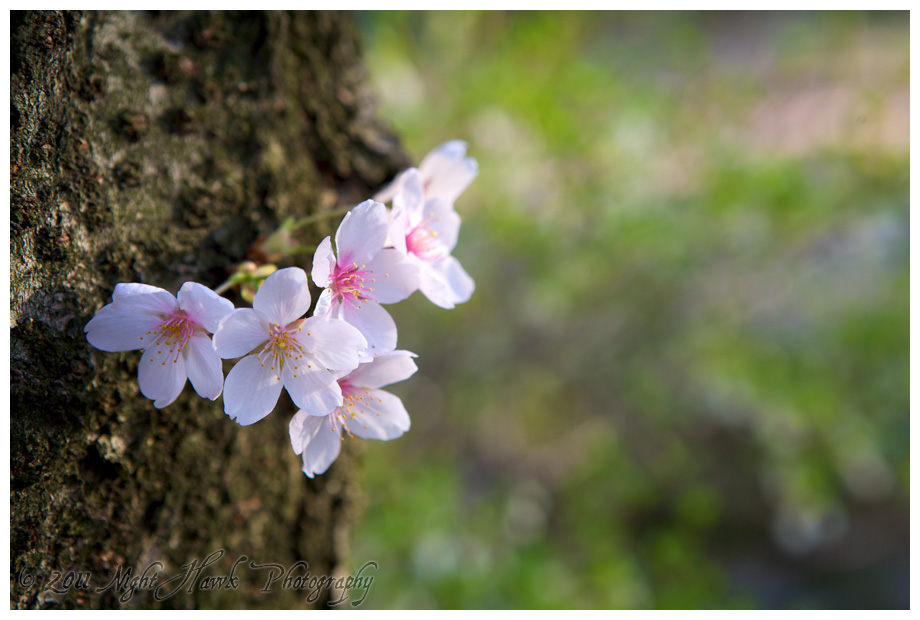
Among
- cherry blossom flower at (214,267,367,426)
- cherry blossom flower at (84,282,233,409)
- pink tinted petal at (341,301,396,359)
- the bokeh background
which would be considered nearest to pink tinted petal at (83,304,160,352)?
cherry blossom flower at (84,282,233,409)

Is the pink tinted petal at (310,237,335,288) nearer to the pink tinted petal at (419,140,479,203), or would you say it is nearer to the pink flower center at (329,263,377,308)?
the pink flower center at (329,263,377,308)

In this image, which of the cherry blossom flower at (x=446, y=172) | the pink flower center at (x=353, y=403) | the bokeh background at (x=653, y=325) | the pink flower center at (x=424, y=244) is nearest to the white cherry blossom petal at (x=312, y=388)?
the pink flower center at (x=353, y=403)

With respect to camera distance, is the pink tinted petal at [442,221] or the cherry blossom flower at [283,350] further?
the pink tinted petal at [442,221]

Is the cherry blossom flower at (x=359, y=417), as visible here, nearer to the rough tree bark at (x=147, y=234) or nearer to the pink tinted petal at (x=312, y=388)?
the pink tinted petal at (x=312, y=388)

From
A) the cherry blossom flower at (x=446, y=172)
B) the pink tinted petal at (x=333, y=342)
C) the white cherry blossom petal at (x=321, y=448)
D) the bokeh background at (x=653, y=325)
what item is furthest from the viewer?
the bokeh background at (x=653, y=325)

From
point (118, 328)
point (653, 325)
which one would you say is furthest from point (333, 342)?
point (653, 325)

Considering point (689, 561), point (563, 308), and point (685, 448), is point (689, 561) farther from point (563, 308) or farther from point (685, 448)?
point (563, 308)
